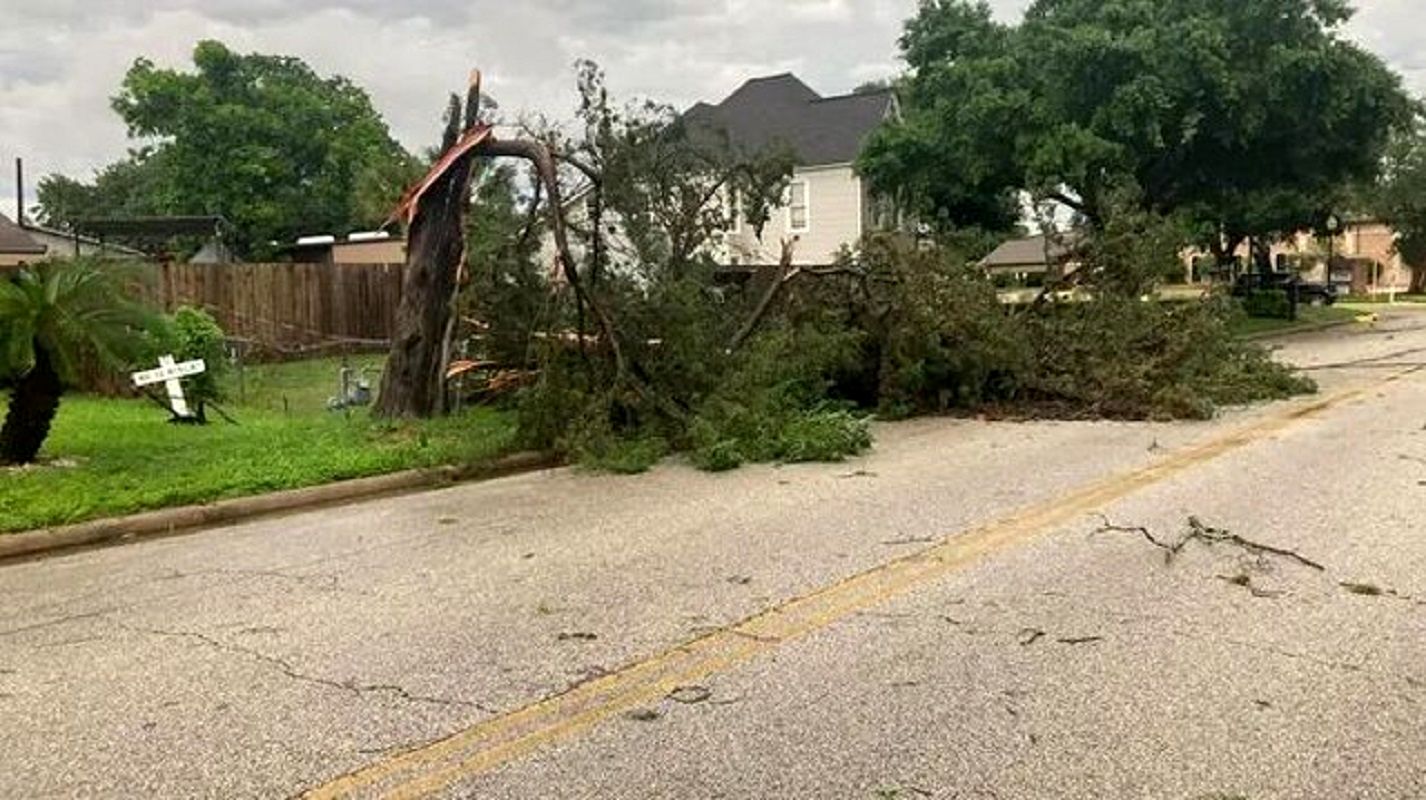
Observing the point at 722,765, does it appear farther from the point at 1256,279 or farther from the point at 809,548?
the point at 1256,279

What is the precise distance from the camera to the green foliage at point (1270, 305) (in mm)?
39875

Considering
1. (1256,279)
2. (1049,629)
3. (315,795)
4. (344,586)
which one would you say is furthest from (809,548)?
(1256,279)

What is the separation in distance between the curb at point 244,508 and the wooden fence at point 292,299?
1185cm

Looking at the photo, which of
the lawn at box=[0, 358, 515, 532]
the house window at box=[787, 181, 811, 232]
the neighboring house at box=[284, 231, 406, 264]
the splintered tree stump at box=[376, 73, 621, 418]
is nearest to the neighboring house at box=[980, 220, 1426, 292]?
the house window at box=[787, 181, 811, 232]

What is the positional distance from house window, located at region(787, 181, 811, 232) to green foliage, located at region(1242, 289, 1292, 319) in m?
13.9

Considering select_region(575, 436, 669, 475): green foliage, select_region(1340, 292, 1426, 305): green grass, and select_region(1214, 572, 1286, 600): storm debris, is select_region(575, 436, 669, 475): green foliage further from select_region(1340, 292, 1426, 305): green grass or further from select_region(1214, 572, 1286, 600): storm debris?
select_region(1340, 292, 1426, 305): green grass

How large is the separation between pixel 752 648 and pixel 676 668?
42cm

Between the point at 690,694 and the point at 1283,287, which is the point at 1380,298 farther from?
the point at 690,694

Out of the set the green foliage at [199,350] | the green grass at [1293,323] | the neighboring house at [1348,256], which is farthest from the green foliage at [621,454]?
the neighboring house at [1348,256]

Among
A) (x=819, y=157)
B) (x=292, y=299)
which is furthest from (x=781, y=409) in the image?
(x=819, y=157)

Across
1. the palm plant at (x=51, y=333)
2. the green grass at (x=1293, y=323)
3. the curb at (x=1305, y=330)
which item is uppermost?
the palm plant at (x=51, y=333)

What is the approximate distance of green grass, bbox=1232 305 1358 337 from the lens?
3356 cm

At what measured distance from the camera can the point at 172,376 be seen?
13.0 metres

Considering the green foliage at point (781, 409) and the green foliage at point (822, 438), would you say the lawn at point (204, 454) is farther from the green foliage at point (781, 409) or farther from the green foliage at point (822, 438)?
the green foliage at point (822, 438)
